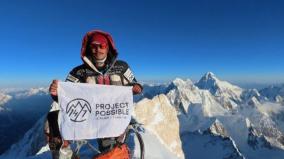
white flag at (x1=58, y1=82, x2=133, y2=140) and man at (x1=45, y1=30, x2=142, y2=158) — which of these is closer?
white flag at (x1=58, y1=82, x2=133, y2=140)

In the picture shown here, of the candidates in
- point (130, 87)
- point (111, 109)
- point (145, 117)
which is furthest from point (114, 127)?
point (145, 117)

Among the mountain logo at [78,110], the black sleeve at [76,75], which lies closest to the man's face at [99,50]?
the black sleeve at [76,75]

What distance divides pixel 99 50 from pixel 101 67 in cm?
49

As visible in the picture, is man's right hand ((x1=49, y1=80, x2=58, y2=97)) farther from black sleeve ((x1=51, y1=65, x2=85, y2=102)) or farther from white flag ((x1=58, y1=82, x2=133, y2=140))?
black sleeve ((x1=51, y1=65, x2=85, y2=102))

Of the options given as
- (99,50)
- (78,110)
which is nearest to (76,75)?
(99,50)

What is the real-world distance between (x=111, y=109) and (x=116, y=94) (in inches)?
16.6

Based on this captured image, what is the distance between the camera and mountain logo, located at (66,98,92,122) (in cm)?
942

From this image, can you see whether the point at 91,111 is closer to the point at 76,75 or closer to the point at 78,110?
the point at 78,110

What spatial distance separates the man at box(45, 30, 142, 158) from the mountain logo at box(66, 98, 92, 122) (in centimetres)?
39

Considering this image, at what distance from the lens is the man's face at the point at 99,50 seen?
9836mm

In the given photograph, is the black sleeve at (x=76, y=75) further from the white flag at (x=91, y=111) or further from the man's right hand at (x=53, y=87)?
the man's right hand at (x=53, y=87)

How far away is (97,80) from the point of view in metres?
10.2

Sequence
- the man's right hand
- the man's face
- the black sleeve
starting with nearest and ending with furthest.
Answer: the man's right hand → the man's face → the black sleeve

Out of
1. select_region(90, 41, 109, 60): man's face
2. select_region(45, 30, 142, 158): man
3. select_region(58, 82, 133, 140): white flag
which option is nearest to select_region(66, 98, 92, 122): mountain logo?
select_region(58, 82, 133, 140): white flag
